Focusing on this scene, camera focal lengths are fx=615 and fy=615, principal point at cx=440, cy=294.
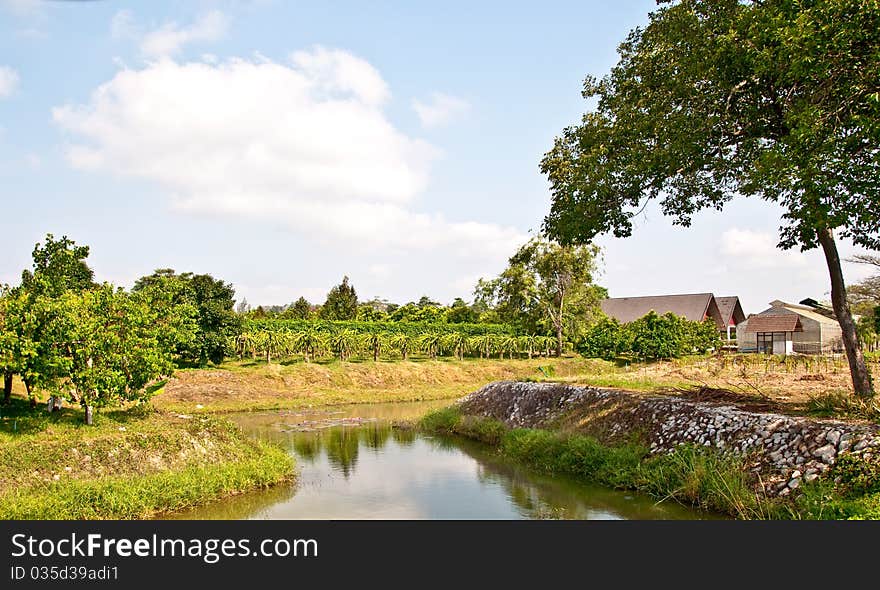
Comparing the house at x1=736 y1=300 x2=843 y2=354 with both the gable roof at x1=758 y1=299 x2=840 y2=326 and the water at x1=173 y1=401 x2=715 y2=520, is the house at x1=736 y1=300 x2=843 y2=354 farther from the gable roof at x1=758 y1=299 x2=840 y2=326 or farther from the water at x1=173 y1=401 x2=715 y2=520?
the water at x1=173 y1=401 x2=715 y2=520

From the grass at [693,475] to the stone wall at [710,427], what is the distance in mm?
277

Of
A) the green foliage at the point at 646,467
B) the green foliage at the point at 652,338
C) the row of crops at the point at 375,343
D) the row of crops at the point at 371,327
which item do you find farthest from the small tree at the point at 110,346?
the green foliage at the point at 652,338

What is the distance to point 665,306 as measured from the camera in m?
57.6

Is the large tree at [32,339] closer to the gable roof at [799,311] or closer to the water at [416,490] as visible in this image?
the water at [416,490]

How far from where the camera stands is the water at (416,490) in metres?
11.7

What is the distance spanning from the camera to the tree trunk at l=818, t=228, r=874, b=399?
13219mm

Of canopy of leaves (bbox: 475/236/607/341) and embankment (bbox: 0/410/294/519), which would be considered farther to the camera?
canopy of leaves (bbox: 475/236/607/341)

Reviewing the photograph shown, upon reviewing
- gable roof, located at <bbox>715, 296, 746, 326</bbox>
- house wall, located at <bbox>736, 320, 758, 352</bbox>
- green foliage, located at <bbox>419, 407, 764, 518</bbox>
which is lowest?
green foliage, located at <bbox>419, 407, 764, 518</bbox>

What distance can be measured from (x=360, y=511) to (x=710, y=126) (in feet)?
36.2

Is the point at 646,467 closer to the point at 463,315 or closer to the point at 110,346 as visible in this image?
the point at 110,346

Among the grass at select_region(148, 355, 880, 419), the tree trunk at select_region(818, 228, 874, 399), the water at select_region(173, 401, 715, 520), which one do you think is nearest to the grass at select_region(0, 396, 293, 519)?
the water at select_region(173, 401, 715, 520)

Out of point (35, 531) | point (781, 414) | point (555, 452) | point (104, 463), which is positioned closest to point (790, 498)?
point (781, 414)

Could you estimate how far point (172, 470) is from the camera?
12.6m

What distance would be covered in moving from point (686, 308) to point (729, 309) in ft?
28.5
